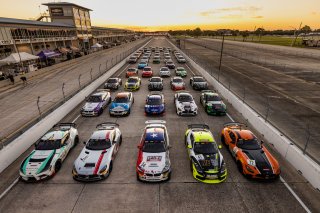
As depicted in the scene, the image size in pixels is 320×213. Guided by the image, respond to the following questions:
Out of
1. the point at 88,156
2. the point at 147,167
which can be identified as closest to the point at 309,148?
the point at 147,167

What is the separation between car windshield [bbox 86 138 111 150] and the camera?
1038 cm

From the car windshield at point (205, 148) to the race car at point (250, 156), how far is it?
1.31m

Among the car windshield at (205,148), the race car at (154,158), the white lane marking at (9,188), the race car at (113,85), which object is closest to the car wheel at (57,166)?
the white lane marking at (9,188)

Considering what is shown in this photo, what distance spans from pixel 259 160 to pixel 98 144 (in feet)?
26.7

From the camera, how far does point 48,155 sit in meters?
9.98

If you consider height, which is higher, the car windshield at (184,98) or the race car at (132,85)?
the car windshield at (184,98)

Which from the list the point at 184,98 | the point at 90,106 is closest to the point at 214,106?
the point at 184,98

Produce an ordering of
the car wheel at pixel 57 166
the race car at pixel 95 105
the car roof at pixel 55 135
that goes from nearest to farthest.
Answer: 1. the car wheel at pixel 57 166
2. the car roof at pixel 55 135
3. the race car at pixel 95 105

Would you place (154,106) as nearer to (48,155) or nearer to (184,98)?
(184,98)

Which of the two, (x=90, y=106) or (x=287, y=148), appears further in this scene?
(x=90, y=106)

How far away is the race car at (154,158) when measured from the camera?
9.10 meters

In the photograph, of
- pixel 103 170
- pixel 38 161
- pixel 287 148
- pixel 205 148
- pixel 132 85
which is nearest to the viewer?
pixel 103 170

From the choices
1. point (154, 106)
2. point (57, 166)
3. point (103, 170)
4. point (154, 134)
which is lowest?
point (57, 166)

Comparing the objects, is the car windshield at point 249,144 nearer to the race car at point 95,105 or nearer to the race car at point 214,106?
the race car at point 214,106
